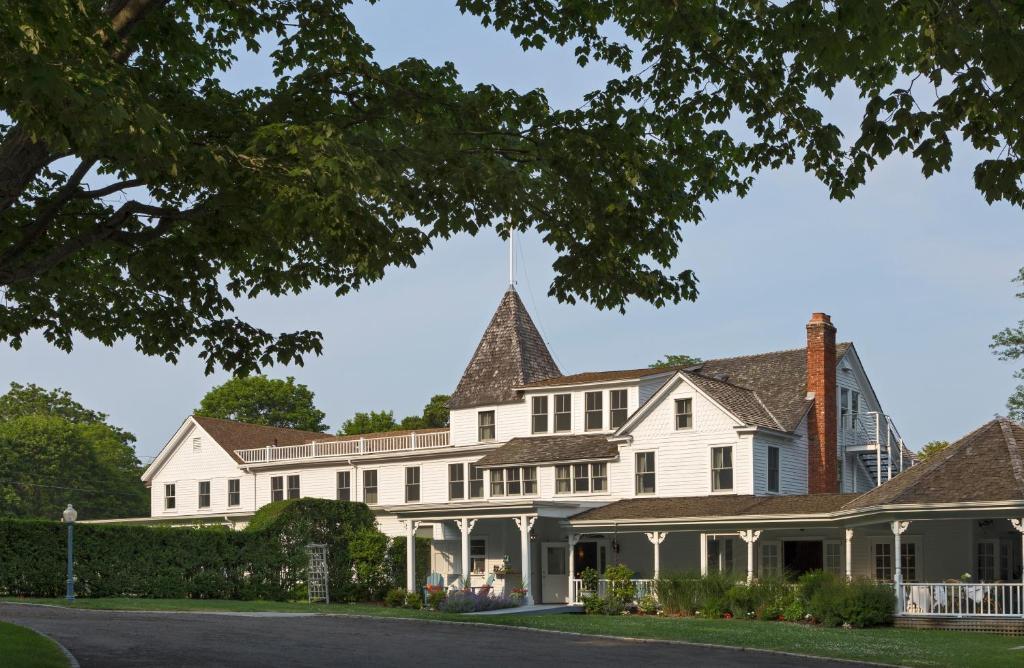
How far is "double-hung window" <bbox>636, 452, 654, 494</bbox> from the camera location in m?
42.9

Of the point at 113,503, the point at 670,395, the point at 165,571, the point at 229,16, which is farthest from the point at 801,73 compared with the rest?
the point at 113,503

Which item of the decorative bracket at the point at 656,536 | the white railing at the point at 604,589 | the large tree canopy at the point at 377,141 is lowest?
the white railing at the point at 604,589

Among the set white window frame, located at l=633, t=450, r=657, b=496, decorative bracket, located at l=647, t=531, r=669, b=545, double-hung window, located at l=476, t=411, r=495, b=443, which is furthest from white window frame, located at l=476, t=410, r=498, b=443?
decorative bracket, located at l=647, t=531, r=669, b=545

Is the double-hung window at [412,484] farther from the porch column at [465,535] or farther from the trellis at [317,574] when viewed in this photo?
the porch column at [465,535]

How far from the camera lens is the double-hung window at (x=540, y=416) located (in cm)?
4759

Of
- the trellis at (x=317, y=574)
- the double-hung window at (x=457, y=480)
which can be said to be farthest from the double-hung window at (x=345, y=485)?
the trellis at (x=317, y=574)

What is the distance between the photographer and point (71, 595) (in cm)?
3647

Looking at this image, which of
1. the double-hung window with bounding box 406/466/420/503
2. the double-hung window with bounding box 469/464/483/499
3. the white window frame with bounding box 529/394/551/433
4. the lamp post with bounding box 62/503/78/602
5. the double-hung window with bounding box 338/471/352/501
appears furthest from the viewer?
the double-hung window with bounding box 338/471/352/501

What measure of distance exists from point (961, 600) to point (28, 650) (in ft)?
72.3

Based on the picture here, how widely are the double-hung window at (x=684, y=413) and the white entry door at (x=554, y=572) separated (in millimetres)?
6248

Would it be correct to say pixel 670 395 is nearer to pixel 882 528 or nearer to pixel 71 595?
pixel 882 528

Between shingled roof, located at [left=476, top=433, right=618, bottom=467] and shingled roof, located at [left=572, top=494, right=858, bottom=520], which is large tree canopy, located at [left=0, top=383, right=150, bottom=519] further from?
shingled roof, located at [left=572, top=494, right=858, bottom=520]

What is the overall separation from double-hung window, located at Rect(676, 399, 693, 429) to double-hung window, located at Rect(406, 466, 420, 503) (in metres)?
13.4

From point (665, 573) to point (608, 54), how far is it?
24.9m
